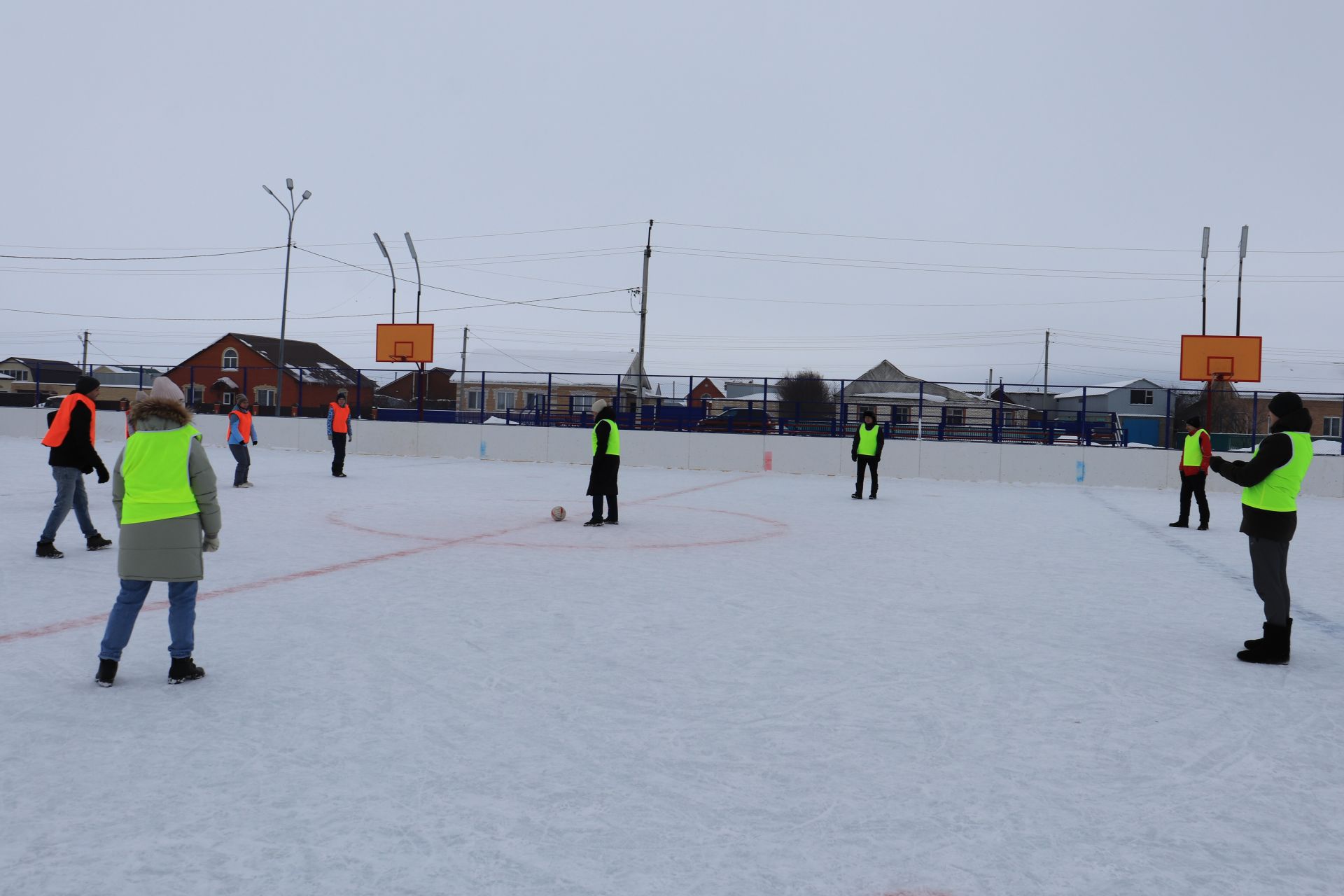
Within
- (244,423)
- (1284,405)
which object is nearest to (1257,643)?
(1284,405)

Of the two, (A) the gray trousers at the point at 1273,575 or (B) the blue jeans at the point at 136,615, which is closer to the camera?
(B) the blue jeans at the point at 136,615

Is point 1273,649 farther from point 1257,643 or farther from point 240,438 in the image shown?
point 240,438

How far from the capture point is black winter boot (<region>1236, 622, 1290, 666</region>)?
18.4 ft

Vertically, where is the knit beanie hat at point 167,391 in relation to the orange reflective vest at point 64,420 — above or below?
above

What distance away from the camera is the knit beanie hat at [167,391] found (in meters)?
4.78

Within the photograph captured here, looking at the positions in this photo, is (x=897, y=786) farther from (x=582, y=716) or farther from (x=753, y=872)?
(x=582, y=716)

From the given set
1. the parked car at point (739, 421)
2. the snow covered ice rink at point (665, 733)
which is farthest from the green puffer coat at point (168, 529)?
the parked car at point (739, 421)

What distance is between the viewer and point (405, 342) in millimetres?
30250

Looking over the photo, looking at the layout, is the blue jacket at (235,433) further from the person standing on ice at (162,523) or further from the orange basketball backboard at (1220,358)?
the orange basketball backboard at (1220,358)

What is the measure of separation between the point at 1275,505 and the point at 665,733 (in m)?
3.96

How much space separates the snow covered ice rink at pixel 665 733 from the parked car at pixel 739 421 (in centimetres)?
1772

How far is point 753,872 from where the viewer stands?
2.88 metres

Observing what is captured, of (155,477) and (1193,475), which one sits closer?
(155,477)

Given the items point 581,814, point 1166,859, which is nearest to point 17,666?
point 581,814
